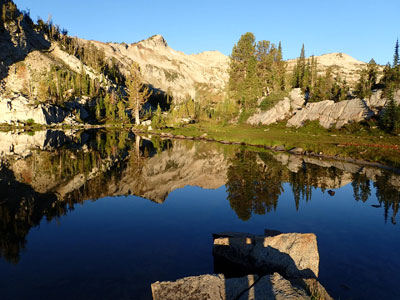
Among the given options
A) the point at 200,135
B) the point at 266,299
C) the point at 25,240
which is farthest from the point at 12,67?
the point at 266,299

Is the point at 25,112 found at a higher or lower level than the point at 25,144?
higher

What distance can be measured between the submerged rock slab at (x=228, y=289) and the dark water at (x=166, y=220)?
2.01 meters

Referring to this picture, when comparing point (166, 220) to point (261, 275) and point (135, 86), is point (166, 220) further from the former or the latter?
point (135, 86)

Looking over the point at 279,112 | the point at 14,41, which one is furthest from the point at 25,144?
the point at 14,41

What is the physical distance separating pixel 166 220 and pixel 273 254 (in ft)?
27.2

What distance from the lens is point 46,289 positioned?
32.2 ft

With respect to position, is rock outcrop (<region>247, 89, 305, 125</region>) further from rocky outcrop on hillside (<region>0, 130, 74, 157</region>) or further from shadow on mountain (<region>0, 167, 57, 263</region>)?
shadow on mountain (<region>0, 167, 57, 263</region>)

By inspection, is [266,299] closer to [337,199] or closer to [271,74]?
[337,199]

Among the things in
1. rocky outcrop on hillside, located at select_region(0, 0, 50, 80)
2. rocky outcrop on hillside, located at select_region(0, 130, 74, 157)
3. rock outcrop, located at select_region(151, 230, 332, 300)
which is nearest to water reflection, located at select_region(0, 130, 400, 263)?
rocky outcrop on hillside, located at select_region(0, 130, 74, 157)

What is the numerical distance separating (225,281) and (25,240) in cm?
1111

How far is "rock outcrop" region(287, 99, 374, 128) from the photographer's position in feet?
210

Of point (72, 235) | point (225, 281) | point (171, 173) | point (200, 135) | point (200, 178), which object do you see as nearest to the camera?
point (225, 281)

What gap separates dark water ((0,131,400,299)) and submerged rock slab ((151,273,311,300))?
2.01 meters

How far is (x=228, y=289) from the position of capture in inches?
320
